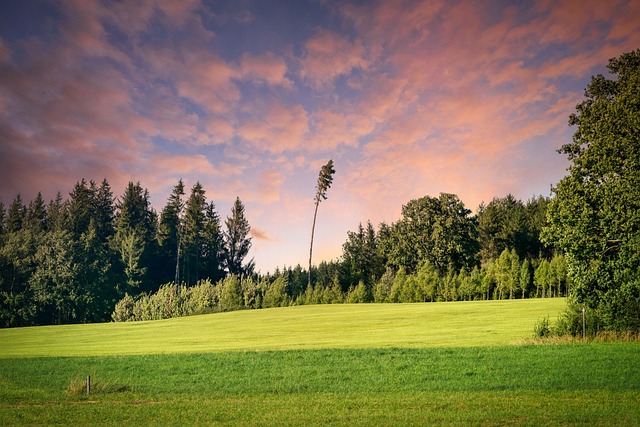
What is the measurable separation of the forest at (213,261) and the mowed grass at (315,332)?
1611cm

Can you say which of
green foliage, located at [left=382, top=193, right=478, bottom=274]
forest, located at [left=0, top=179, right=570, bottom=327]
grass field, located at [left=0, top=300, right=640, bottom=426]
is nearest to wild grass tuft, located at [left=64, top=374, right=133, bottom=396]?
grass field, located at [left=0, top=300, right=640, bottom=426]

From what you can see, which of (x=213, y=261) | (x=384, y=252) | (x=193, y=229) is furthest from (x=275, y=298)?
(x=213, y=261)

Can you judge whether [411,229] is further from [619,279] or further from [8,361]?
[8,361]

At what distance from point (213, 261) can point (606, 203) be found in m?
103

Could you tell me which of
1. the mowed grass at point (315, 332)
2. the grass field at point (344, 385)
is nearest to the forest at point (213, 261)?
the mowed grass at point (315, 332)

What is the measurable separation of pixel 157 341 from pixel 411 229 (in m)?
61.1

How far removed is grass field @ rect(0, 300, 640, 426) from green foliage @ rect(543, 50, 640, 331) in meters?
4.85

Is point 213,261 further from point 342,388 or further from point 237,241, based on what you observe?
point 342,388

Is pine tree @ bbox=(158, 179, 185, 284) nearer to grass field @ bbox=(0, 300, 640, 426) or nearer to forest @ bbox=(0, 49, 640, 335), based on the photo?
forest @ bbox=(0, 49, 640, 335)

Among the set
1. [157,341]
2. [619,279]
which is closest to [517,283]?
[619,279]

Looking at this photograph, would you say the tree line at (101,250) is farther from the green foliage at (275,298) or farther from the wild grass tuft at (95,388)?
the wild grass tuft at (95,388)

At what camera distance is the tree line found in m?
85.0

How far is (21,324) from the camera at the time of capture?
268 ft

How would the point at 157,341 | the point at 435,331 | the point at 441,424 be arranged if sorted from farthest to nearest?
the point at 157,341
the point at 435,331
the point at 441,424
